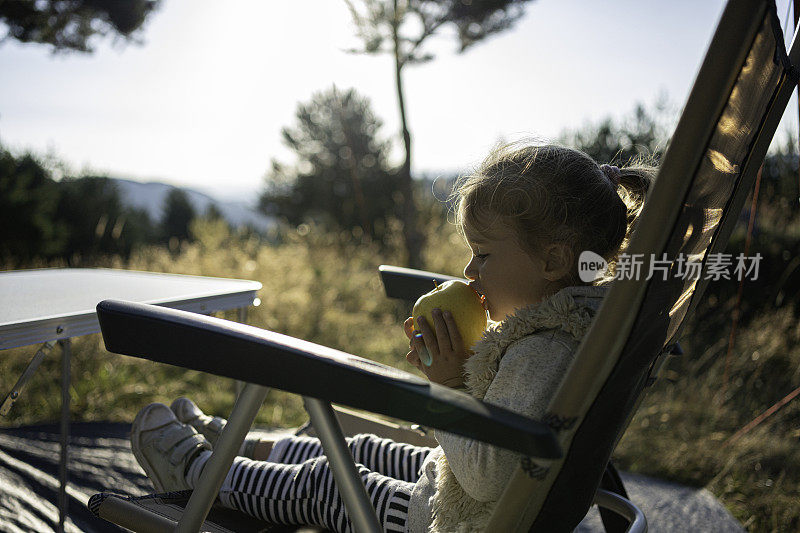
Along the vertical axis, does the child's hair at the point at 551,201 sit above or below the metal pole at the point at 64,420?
above

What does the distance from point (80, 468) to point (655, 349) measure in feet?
7.38

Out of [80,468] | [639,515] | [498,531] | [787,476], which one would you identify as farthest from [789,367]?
[80,468]

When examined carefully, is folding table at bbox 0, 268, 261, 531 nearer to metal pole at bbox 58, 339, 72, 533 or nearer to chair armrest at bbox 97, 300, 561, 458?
metal pole at bbox 58, 339, 72, 533

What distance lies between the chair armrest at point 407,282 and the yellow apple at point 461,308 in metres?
0.52

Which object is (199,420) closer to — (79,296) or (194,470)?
(194,470)

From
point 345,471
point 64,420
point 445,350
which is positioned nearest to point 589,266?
point 445,350

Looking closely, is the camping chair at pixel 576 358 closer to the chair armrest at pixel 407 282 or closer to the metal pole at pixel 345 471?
the metal pole at pixel 345 471

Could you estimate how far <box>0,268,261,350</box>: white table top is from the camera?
131cm

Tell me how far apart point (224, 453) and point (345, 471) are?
18 cm

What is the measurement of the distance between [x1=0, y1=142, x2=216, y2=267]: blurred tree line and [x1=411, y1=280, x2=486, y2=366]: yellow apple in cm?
722

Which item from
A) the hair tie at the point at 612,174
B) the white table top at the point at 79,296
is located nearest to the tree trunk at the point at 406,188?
the white table top at the point at 79,296

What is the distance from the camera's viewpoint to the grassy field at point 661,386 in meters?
2.69

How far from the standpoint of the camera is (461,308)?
1.14 m

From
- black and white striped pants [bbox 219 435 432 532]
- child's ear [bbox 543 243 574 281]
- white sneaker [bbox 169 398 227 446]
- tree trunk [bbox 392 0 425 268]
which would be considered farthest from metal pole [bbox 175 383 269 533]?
tree trunk [bbox 392 0 425 268]
